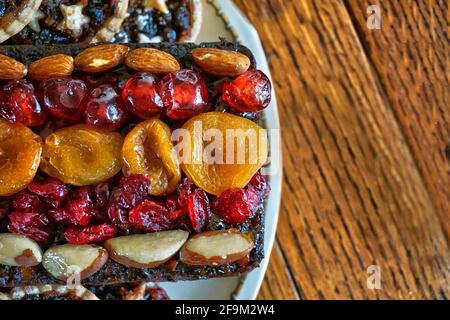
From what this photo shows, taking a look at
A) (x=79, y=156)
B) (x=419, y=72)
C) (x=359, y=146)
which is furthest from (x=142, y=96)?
(x=419, y=72)

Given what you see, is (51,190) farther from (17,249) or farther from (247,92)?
(247,92)

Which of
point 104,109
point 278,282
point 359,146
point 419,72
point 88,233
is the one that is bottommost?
point 278,282

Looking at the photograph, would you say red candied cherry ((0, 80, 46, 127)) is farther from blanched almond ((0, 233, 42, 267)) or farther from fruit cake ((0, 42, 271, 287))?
blanched almond ((0, 233, 42, 267))

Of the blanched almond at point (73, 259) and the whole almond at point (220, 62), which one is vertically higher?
the whole almond at point (220, 62)

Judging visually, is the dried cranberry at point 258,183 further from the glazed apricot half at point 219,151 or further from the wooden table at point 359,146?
the wooden table at point 359,146

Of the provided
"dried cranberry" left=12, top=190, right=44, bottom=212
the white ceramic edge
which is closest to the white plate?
the white ceramic edge

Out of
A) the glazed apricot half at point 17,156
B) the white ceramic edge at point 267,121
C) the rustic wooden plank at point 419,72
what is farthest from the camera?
the rustic wooden plank at point 419,72

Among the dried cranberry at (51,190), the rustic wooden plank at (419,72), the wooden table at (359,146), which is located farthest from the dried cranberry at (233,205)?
the rustic wooden plank at (419,72)
